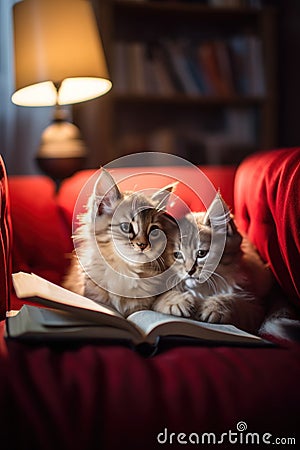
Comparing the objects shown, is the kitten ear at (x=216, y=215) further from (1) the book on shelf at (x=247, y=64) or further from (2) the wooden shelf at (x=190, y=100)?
(1) the book on shelf at (x=247, y=64)

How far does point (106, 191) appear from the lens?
33.0 inches

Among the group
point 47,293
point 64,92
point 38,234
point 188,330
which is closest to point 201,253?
point 188,330

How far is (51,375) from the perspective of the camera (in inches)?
26.2

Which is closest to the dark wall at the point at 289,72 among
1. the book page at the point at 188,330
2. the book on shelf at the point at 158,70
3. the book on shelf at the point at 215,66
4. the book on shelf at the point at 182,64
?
the book on shelf at the point at 215,66

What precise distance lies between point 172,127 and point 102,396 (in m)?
2.02

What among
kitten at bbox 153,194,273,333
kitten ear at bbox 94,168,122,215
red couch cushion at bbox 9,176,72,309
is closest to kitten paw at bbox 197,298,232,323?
kitten at bbox 153,194,273,333

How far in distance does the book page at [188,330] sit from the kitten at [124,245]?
84 mm

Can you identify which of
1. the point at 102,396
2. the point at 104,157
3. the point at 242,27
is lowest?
the point at 104,157

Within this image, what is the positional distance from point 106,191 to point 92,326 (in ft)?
0.70

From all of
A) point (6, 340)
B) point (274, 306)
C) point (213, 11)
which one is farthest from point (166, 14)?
point (6, 340)

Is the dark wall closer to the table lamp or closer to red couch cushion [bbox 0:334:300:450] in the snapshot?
the table lamp

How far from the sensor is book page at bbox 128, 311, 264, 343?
2.43 feet

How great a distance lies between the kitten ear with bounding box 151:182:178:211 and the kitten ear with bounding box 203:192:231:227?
0.07m

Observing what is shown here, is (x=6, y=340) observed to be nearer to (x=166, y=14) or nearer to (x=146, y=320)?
(x=146, y=320)
